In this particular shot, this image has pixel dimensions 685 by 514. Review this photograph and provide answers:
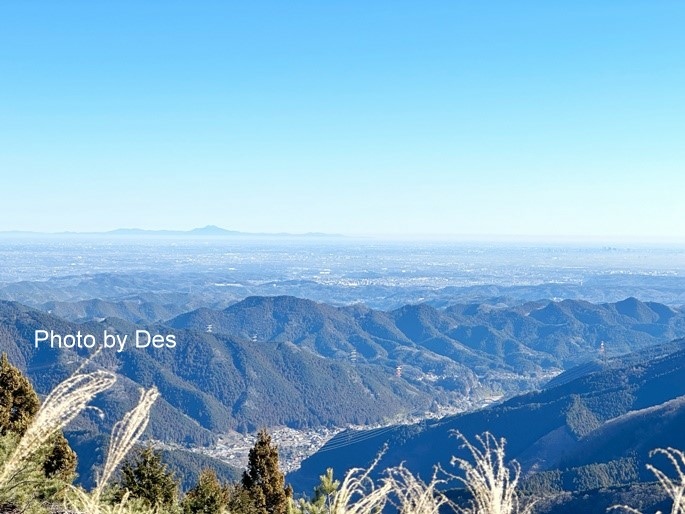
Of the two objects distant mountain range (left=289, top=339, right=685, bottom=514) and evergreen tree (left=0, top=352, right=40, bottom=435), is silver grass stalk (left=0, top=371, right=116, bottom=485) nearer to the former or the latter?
evergreen tree (left=0, top=352, right=40, bottom=435)

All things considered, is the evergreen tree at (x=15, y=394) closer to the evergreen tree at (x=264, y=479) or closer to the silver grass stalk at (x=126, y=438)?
the evergreen tree at (x=264, y=479)

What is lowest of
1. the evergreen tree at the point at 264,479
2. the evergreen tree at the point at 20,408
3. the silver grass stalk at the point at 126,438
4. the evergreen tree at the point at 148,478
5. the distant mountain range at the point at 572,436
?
the distant mountain range at the point at 572,436

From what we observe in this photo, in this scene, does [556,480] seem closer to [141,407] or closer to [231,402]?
[141,407]

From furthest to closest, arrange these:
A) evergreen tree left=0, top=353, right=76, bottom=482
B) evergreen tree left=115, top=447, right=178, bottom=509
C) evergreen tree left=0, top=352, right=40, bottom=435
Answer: evergreen tree left=0, top=352, right=40, bottom=435 → evergreen tree left=0, top=353, right=76, bottom=482 → evergreen tree left=115, top=447, right=178, bottom=509

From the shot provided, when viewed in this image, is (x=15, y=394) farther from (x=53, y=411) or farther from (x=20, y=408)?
(x=53, y=411)

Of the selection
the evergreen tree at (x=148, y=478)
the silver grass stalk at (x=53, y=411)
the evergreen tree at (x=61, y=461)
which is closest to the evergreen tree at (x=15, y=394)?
the evergreen tree at (x=61, y=461)

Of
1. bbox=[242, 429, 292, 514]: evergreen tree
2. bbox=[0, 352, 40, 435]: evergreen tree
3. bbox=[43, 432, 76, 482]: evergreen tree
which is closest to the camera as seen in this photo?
bbox=[43, 432, 76, 482]: evergreen tree

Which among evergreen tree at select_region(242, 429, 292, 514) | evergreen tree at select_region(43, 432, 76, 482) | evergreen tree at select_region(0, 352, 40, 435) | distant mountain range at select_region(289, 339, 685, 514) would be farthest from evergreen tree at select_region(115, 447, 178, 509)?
distant mountain range at select_region(289, 339, 685, 514)

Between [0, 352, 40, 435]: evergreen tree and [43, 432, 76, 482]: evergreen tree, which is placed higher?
[0, 352, 40, 435]: evergreen tree

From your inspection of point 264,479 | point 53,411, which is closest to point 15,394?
point 264,479
